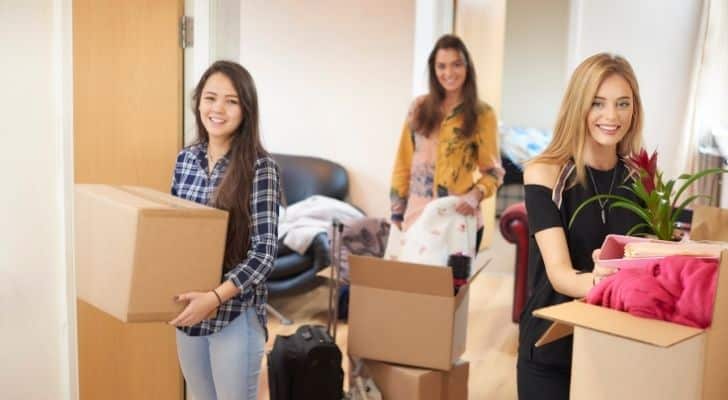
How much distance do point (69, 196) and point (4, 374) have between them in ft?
1.80

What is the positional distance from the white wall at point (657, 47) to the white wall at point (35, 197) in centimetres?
286

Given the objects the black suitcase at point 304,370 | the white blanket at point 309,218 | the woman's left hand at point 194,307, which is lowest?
the black suitcase at point 304,370

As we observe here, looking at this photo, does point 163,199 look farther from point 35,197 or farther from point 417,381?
point 417,381

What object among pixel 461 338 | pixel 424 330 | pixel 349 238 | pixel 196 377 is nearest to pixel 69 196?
pixel 196 377

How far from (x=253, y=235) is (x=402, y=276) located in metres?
0.78

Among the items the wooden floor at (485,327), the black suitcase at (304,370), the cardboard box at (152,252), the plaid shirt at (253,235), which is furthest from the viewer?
the wooden floor at (485,327)

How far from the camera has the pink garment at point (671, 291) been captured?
127cm

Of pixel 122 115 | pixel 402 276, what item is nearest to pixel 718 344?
pixel 402 276

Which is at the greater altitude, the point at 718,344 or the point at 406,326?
the point at 718,344

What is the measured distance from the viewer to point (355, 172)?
17.8ft

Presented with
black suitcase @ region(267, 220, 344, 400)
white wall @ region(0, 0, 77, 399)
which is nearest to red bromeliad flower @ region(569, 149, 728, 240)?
black suitcase @ region(267, 220, 344, 400)

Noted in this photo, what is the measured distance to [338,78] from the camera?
213 inches

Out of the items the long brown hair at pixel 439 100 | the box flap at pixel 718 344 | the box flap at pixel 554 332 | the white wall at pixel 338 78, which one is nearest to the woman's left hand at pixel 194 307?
the box flap at pixel 554 332

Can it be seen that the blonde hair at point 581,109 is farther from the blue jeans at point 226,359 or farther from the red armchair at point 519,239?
Answer: the red armchair at point 519,239
